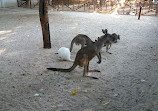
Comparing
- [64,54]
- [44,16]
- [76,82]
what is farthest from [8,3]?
[76,82]

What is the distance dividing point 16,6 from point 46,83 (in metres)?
18.7

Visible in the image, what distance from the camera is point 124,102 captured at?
11.0 feet

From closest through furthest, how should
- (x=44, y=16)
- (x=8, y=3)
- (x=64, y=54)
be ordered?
(x=64, y=54), (x=44, y=16), (x=8, y=3)

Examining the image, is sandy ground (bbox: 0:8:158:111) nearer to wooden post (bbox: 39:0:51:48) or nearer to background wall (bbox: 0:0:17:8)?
wooden post (bbox: 39:0:51:48)

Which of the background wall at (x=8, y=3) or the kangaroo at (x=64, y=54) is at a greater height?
the background wall at (x=8, y=3)

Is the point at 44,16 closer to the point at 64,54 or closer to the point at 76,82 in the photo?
the point at 64,54

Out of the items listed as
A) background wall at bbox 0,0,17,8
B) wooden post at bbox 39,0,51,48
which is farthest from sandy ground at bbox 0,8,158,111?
background wall at bbox 0,0,17,8

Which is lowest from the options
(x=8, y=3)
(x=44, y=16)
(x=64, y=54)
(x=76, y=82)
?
(x=76, y=82)

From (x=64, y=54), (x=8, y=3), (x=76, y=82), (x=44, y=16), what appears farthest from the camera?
(x=8, y=3)

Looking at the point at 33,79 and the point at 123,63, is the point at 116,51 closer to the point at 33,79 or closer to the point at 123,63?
the point at 123,63

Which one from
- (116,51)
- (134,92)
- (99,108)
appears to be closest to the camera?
(99,108)

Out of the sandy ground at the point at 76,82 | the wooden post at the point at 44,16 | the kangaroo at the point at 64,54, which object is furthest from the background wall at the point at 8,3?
the kangaroo at the point at 64,54

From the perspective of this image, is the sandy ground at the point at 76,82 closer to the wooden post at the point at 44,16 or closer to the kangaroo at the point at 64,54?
the kangaroo at the point at 64,54

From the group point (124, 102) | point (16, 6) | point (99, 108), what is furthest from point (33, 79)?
point (16, 6)
